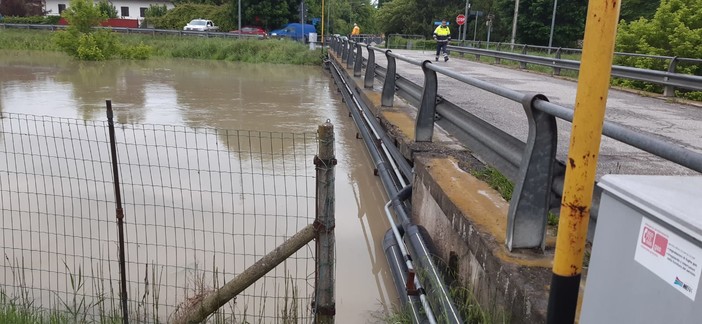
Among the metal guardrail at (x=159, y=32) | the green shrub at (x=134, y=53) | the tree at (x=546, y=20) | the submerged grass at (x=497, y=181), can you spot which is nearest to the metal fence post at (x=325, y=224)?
the submerged grass at (x=497, y=181)

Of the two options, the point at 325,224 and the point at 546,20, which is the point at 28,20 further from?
the point at 325,224

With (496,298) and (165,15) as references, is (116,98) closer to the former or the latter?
(496,298)

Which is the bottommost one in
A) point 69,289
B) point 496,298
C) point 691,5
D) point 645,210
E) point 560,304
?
point 69,289

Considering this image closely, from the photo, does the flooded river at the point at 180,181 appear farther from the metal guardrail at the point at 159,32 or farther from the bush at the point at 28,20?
the bush at the point at 28,20

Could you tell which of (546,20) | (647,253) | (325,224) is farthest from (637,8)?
→ (647,253)

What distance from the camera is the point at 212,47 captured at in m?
33.2

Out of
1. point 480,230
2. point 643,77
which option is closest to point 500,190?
point 480,230

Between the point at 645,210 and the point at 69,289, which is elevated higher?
the point at 645,210

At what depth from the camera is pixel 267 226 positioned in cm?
600

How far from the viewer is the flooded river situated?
500cm

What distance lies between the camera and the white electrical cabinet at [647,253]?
1.35 metres

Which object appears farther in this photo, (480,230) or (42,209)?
(42,209)

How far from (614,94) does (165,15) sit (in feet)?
185

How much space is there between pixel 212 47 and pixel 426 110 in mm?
29284
